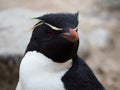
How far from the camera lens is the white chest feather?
2969mm

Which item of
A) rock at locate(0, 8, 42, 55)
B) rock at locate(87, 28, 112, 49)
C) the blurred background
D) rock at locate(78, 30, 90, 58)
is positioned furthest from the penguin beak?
rock at locate(87, 28, 112, 49)

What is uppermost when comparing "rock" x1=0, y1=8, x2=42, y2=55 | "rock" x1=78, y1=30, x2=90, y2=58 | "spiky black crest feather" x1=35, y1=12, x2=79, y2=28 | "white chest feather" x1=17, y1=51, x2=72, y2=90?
"spiky black crest feather" x1=35, y1=12, x2=79, y2=28

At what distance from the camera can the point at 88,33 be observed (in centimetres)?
675

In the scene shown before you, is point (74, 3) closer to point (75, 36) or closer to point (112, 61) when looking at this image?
point (112, 61)

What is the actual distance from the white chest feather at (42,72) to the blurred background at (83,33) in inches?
46.7

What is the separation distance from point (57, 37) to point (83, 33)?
335 centimetres

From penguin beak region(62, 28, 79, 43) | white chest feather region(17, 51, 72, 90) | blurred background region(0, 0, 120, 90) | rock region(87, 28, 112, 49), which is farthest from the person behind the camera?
rock region(87, 28, 112, 49)

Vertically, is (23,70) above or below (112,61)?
above

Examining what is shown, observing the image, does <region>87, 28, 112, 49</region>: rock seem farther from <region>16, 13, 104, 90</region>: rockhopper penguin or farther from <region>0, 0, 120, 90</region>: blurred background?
<region>16, 13, 104, 90</region>: rockhopper penguin

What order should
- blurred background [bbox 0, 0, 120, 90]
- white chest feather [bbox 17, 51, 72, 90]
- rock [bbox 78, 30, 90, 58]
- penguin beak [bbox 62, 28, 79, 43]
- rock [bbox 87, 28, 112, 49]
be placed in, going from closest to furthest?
penguin beak [bbox 62, 28, 79, 43], white chest feather [bbox 17, 51, 72, 90], blurred background [bbox 0, 0, 120, 90], rock [bbox 78, 30, 90, 58], rock [bbox 87, 28, 112, 49]

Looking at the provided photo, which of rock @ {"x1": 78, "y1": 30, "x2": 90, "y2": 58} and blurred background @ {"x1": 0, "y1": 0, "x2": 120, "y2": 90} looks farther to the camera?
rock @ {"x1": 78, "y1": 30, "x2": 90, "y2": 58}

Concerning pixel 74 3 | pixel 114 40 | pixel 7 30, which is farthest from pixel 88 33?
pixel 7 30

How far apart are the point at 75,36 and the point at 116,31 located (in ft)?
14.2

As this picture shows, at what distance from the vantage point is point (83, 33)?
6.20 metres
